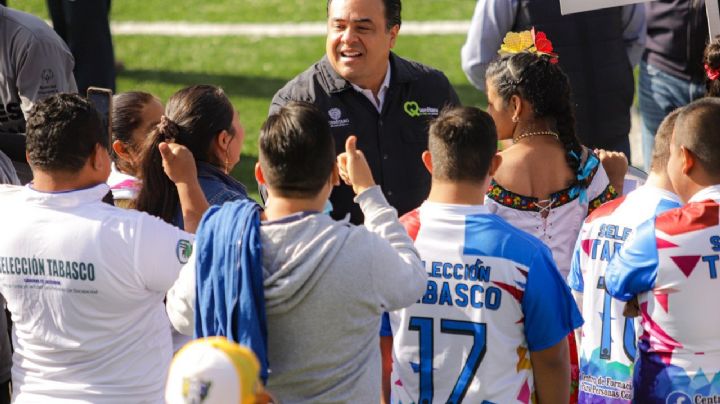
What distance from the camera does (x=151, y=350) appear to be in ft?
11.7

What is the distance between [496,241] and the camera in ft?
11.0

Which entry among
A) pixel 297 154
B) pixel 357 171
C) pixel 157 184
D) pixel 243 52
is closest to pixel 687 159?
pixel 357 171

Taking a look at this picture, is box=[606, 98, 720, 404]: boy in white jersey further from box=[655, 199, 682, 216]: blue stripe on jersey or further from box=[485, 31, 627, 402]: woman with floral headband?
box=[485, 31, 627, 402]: woman with floral headband

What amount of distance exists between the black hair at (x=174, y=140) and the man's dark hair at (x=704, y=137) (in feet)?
5.35

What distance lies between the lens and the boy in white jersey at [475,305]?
11.0 ft

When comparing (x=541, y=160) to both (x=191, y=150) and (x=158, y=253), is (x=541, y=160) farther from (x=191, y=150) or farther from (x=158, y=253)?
(x=158, y=253)

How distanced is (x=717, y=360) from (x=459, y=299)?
86 centimetres

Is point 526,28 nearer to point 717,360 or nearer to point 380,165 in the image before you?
point 380,165

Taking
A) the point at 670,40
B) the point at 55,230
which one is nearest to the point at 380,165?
the point at 55,230

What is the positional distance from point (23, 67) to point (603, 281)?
315 cm

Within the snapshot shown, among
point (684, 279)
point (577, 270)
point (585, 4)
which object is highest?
point (585, 4)

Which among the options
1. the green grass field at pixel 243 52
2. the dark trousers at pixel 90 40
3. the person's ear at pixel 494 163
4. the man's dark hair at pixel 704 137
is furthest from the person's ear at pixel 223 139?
the green grass field at pixel 243 52

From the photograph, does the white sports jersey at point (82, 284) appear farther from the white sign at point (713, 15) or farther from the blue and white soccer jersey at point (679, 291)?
the white sign at point (713, 15)

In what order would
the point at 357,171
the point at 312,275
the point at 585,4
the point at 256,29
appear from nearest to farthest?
the point at 312,275 → the point at 357,171 → the point at 585,4 → the point at 256,29
